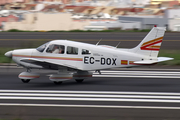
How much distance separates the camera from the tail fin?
12.7 m

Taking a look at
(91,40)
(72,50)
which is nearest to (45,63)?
(72,50)

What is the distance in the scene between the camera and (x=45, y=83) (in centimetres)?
1362

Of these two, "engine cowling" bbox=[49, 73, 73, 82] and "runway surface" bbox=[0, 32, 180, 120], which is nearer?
"runway surface" bbox=[0, 32, 180, 120]

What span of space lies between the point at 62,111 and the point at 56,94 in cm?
236

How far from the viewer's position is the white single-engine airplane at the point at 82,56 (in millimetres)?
12797

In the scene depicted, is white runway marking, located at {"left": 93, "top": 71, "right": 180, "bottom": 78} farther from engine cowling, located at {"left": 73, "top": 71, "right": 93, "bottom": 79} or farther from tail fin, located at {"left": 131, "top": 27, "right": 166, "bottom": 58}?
tail fin, located at {"left": 131, "top": 27, "right": 166, "bottom": 58}

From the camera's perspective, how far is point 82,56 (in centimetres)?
1314

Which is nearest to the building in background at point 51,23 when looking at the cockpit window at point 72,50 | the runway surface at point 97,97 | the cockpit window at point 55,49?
the runway surface at point 97,97

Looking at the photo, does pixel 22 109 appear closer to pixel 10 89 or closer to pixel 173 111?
pixel 10 89

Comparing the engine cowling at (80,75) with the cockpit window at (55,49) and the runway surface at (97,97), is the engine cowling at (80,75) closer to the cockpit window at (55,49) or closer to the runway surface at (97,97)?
the runway surface at (97,97)

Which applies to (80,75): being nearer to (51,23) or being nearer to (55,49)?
(55,49)

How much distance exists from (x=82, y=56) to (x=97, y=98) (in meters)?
2.93

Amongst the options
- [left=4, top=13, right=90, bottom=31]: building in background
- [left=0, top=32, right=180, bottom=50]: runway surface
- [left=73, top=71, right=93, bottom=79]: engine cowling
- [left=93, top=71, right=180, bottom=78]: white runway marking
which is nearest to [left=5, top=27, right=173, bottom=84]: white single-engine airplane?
[left=73, top=71, right=93, bottom=79]: engine cowling

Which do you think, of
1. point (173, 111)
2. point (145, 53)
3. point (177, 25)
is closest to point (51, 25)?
point (177, 25)
